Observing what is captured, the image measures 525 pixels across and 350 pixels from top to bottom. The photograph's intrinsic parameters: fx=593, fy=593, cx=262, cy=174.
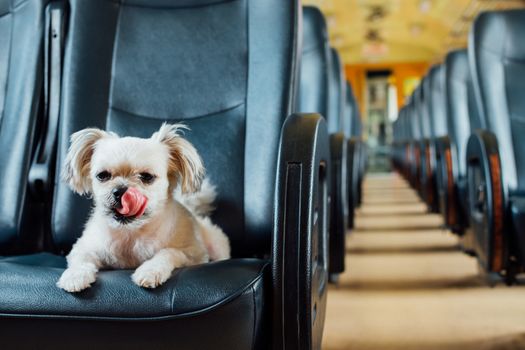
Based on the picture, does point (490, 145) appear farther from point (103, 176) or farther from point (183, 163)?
point (103, 176)

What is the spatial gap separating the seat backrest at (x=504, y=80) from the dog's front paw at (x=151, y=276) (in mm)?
1433

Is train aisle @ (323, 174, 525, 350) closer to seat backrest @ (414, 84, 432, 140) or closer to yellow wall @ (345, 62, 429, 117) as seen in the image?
seat backrest @ (414, 84, 432, 140)

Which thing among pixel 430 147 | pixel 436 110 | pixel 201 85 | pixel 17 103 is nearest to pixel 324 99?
pixel 201 85

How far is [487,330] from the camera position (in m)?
1.91

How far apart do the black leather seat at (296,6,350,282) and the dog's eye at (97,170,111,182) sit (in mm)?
1089

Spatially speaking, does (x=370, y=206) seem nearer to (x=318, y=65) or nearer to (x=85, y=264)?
(x=318, y=65)

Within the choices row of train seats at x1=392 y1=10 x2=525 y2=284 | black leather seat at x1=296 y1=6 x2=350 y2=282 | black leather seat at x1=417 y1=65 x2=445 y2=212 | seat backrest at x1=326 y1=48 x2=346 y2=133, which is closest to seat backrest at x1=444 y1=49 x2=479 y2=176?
row of train seats at x1=392 y1=10 x2=525 y2=284

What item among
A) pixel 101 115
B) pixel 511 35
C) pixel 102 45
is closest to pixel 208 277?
pixel 101 115

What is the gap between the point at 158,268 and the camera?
977 millimetres

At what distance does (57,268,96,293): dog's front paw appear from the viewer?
0.94 m

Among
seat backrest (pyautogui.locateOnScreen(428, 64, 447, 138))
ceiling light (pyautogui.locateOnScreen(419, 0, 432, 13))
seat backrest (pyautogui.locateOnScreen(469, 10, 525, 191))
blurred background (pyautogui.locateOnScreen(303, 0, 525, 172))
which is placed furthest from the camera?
blurred background (pyautogui.locateOnScreen(303, 0, 525, 172))

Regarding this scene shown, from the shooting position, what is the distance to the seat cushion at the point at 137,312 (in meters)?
0.92

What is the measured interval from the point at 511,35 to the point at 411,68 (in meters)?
17.3

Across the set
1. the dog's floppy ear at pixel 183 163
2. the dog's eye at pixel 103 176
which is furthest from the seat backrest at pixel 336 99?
the dog's eye at pixel 103 176
